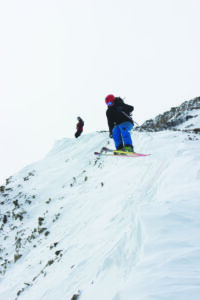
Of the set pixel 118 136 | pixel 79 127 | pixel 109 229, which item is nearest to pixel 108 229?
pixel 109 229

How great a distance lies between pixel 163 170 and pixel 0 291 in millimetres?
6218

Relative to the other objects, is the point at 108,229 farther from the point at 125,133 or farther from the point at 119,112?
the point at 119,112

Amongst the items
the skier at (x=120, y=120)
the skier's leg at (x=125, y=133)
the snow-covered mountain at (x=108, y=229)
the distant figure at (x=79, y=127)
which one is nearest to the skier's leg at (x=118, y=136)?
the skier at (x=120, y=120)

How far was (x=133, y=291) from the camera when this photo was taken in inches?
103

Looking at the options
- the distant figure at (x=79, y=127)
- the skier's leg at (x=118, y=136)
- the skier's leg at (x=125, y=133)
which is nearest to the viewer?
the skier's leg at (x=125, y=133)

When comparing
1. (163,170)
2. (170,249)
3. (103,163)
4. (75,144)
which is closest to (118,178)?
(163,170)

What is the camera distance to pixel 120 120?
27.2 ft

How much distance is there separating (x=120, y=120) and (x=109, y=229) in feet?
14.1

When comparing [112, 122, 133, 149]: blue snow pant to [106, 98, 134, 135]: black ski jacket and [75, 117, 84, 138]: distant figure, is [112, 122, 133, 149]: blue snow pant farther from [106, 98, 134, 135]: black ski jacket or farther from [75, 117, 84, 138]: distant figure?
[75, 117, 84, 138]: distant figure

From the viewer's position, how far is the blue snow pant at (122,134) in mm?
8148

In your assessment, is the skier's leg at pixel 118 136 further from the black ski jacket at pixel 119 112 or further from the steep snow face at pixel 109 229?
the steep snow face at pixel 109 229

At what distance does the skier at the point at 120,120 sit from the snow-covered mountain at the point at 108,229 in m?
1.02

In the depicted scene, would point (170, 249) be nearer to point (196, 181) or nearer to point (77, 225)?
point (196, 181)

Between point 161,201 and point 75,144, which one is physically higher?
point 75,144
